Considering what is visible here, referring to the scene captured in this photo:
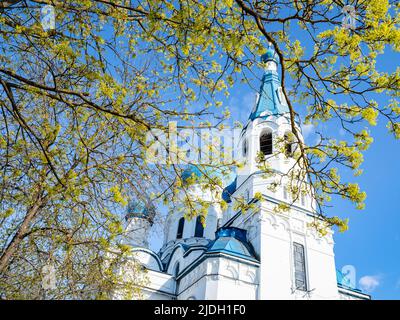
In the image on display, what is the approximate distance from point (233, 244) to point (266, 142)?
19.5 ft

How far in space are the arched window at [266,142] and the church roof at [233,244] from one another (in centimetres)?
423

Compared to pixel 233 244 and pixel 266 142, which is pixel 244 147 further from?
pixel 233 244

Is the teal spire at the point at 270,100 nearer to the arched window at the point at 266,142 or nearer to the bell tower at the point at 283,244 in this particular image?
the arched window at the point at 266,142

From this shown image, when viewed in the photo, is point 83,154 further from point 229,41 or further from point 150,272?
point 150,272

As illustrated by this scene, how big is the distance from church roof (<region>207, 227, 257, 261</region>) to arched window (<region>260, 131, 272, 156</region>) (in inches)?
167

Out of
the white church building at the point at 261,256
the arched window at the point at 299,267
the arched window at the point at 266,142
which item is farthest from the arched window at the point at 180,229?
the arched window at the point at 299,267

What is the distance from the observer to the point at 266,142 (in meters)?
18.0

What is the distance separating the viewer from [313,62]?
4.07 m

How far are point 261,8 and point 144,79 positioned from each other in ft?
6.16

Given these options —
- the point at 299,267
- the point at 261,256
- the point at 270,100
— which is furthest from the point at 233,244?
the point at 270,100

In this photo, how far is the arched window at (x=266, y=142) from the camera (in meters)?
17.5

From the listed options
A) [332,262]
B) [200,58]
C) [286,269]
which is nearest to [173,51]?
[200,58]

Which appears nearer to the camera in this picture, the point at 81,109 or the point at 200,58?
the point at 81,109

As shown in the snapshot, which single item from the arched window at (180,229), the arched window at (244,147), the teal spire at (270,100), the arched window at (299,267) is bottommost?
the arched window at (299,267)
